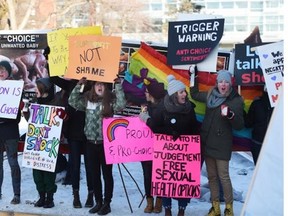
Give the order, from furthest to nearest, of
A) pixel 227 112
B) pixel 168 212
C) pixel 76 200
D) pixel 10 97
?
pixel 10 97, pixel 76 200, pixel 168 212, pixel 227 112

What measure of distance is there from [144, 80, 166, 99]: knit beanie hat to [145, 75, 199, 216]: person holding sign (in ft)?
0.74

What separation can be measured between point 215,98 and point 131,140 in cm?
113

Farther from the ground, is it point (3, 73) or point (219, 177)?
point (3, 73)

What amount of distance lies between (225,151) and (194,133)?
1.37ft

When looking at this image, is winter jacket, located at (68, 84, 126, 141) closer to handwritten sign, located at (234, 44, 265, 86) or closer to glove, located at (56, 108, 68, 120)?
glove, located at (56, 108, 68, 120)

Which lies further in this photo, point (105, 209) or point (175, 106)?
point (105, 209)

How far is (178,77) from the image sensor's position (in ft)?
19.6

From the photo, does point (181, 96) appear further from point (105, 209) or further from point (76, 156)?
point (105, 209)

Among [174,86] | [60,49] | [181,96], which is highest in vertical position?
[60,49]

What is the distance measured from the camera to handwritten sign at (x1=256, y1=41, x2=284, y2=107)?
5.35m

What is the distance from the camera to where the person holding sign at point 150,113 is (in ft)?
19.0

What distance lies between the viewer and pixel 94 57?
586cm

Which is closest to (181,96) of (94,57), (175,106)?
(175,106)

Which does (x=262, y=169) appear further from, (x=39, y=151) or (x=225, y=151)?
(x=39, y=151)
